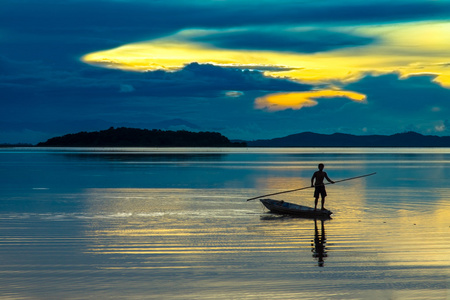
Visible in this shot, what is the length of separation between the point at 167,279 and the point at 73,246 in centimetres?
509

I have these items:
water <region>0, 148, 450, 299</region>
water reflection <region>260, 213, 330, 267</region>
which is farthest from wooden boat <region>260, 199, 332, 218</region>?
water <region>0, 148, 450, 299</region>

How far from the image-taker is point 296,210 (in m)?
24.7

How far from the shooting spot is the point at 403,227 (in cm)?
2106

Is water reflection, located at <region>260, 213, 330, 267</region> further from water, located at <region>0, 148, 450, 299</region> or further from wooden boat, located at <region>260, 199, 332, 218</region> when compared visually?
wooden boat, located at <region>260, 199, 332, 218</region>

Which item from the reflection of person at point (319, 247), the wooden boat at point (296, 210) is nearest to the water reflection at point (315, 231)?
the reflection of person at point (319, 247)

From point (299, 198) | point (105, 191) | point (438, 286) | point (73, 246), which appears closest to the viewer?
point (438, 286)

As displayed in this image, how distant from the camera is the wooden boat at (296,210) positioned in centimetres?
2389

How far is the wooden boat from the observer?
78.4 ft

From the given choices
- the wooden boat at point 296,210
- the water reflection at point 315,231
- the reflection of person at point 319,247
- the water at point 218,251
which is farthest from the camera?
the wooden boat at point 296,210

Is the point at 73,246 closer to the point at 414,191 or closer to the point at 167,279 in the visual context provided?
the point at 167,279

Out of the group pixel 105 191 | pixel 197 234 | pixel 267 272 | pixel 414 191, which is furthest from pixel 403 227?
pixel 105 191

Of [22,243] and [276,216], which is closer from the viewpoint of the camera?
[22,243]

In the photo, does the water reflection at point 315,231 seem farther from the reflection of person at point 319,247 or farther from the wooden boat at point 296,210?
the wooden boat at point 296,210

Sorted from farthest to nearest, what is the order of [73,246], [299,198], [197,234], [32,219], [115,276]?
[299,198], [32,219], [197,234], [73,246], [115,276]
